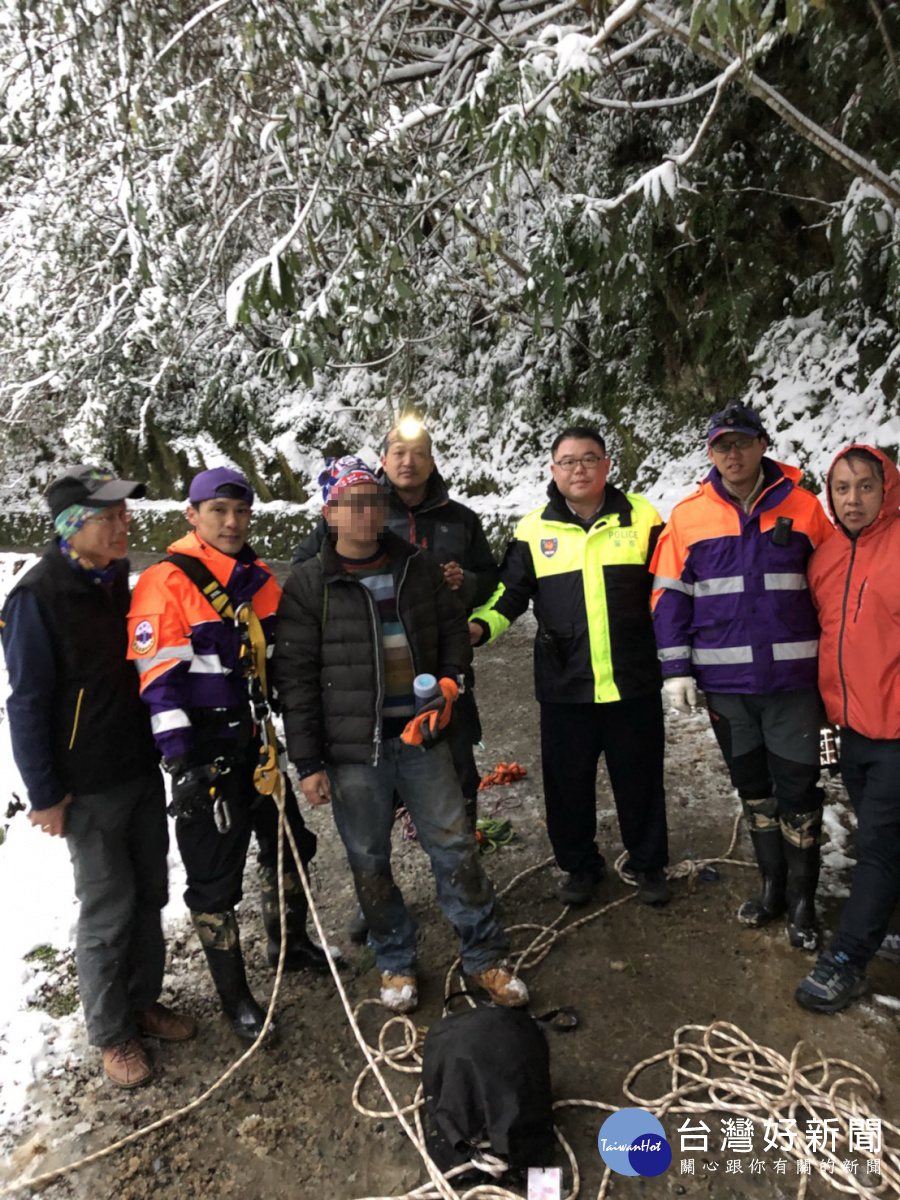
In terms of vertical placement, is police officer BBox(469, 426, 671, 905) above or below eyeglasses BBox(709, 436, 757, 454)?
below

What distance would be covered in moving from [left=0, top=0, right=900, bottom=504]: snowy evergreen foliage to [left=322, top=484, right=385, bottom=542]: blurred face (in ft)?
5.54

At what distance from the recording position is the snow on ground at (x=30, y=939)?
2.63 metres

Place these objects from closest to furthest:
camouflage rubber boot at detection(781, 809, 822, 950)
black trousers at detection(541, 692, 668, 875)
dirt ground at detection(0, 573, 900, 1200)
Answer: dirt ground at detection(0, 573, 900, 1200) < camouflage rubber boot at detection(781, 809, 822, 950) < black trousers at detection(541, 692, 668, 875)

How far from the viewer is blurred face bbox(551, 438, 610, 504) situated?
288 cm

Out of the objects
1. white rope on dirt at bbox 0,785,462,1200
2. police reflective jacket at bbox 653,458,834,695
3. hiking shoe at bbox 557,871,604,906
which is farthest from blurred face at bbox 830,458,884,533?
white rope on dirt at bbox 0,785,462,1200

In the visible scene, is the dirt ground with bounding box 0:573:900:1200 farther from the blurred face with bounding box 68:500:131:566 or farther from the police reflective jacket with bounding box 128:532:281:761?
the blurred face with bounding box 68:500:131:566

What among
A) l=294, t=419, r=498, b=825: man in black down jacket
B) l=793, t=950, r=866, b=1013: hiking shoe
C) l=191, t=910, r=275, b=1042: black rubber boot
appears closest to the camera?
l=793, t=950, r=866, b=1013: hiking shoe

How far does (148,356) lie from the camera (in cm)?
1170

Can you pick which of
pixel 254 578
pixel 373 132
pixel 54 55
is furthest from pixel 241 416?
pixel 254 578

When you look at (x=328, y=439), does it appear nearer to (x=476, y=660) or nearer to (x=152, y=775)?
(x=476, y=660)

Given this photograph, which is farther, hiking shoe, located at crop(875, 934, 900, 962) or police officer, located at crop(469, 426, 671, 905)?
police officer, located at crop(469, 426, 671, 905)

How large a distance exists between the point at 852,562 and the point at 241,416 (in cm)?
1187

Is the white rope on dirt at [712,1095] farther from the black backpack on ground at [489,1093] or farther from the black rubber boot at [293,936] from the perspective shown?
the black rubber boot at [293,936]

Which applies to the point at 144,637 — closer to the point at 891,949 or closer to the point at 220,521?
the point at 220,521
